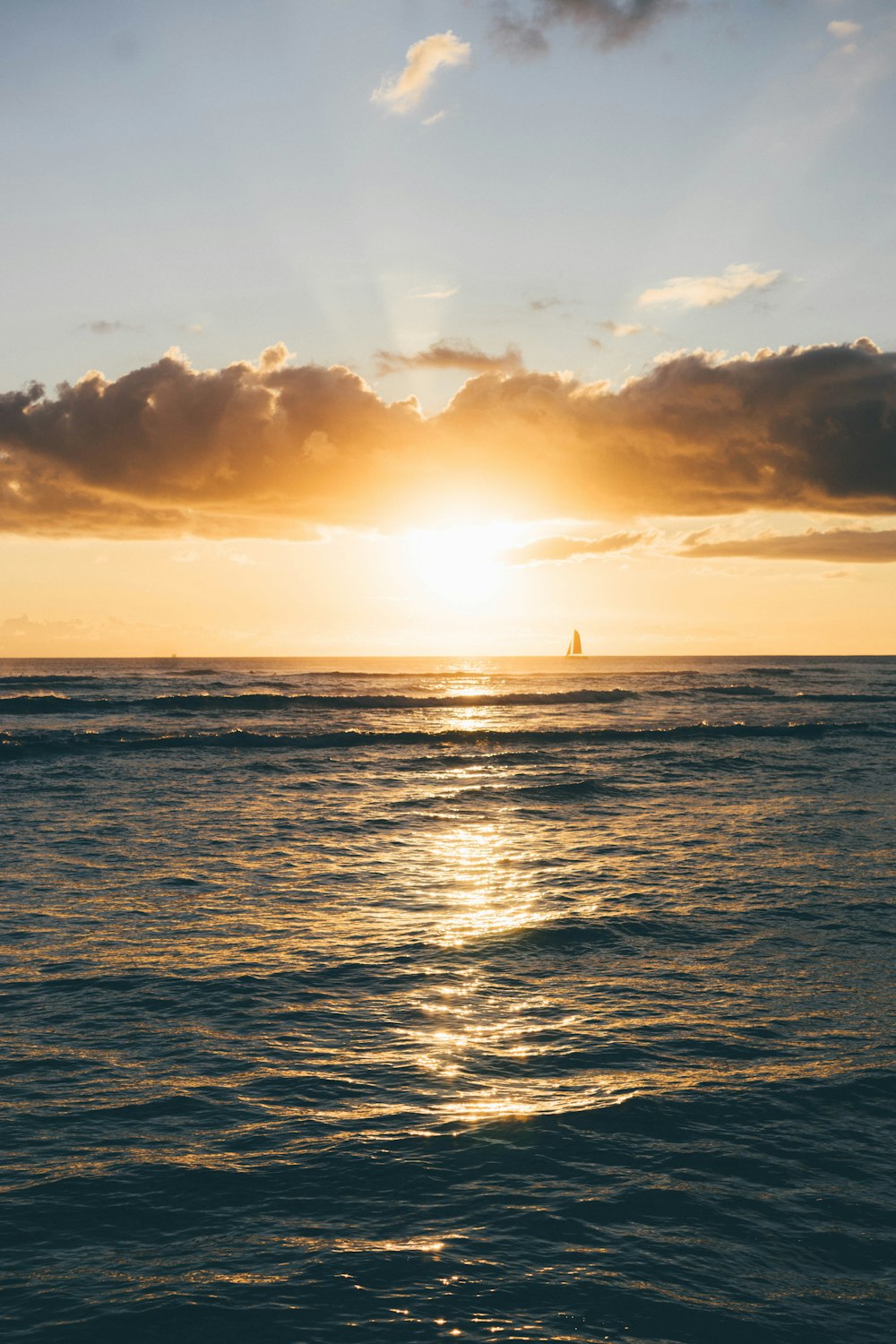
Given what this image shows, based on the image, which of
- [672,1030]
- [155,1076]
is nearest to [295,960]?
[155,1076]

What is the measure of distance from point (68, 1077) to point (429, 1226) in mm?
4648

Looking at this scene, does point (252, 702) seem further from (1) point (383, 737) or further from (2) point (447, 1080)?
(2) point (447, 1080)

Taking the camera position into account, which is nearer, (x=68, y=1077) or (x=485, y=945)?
(x=68, y=1077)

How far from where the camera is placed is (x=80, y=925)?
603 inches

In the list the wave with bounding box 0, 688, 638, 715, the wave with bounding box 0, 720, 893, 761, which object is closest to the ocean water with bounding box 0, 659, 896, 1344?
the wave with bounding box 0, 720, 893, 761

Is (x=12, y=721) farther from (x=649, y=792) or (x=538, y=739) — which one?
(x=649, y=792)

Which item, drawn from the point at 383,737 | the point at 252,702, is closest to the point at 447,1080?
the point at 383,737

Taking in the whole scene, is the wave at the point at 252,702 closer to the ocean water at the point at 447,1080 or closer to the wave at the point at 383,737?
the wave at the point at 383,737

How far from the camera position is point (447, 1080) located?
9.83 metres

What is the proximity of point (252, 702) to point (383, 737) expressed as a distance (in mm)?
23429

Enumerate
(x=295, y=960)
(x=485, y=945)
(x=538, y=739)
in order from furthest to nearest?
(x=538, y=739)
(x=485, y=945)
(x=295, y=960)

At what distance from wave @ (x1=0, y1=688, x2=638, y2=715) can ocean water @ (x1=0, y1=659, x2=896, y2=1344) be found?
145 ft

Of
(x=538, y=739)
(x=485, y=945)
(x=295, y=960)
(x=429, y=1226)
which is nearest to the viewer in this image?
(x=429, y=1226)

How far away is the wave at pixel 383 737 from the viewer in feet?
150
